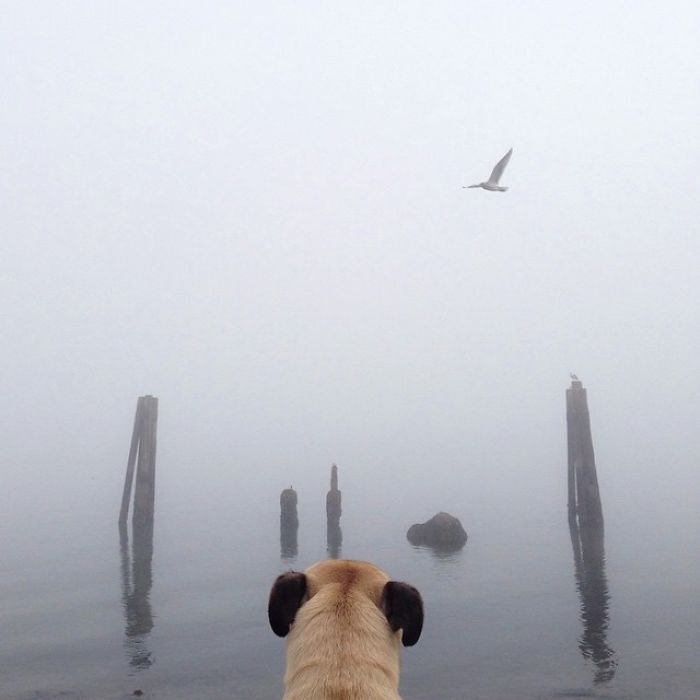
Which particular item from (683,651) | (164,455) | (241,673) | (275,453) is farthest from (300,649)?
(164,455)

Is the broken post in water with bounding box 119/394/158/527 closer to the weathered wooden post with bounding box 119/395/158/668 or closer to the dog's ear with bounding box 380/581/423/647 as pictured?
the weathered wooden post with bounding box 119/395/158/668

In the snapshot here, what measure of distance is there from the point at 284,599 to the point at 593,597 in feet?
60.1

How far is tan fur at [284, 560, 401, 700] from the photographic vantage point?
2986mm

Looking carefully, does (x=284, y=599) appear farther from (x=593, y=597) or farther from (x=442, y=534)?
(x=442, y=534)

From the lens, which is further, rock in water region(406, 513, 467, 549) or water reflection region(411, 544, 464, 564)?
rock in water region(406, 513, 467, 549)

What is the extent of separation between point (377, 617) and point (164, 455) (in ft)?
366

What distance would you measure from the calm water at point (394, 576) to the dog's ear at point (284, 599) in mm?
10321

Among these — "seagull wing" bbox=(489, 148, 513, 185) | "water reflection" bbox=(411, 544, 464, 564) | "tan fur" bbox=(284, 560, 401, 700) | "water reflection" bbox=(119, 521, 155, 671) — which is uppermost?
"seagull wing" bbox=(489, 148, 513, 185)

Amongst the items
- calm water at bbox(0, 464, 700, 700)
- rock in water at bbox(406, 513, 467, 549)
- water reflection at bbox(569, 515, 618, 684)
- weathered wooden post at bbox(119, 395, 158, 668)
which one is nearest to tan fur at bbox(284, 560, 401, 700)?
calm water at bbox(0, 464, 700, 700)

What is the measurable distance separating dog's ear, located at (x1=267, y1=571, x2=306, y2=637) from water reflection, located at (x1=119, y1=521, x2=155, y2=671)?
12.1 m

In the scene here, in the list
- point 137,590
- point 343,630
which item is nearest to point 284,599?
point 343,630

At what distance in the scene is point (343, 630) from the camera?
122 inches

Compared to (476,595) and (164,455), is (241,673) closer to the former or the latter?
(476,595)

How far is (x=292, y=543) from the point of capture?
27.7 m
